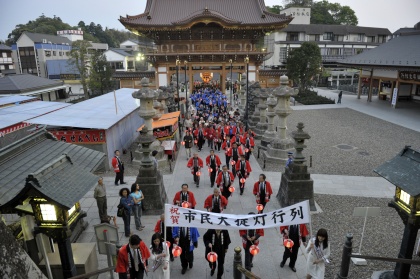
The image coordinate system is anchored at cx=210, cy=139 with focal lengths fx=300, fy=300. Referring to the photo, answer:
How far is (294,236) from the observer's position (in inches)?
257

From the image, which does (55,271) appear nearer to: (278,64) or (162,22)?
(162,22)

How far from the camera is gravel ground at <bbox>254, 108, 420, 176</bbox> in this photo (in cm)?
1378

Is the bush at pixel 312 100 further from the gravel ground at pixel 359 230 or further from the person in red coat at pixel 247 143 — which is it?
the gravel ground at pixel 359 230

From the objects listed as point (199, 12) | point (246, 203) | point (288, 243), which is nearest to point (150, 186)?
point (246, 203)

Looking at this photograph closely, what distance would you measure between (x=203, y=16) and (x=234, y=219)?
26583 millimetres

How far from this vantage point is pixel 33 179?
480 centimetres

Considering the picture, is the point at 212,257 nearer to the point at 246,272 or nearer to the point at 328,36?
the point at 246,272

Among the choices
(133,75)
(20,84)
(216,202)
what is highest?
(133,75)

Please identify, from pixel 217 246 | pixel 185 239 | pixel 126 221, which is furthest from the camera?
pixel 126 221

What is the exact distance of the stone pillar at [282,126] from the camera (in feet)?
46.9

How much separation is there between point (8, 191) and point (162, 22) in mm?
30037

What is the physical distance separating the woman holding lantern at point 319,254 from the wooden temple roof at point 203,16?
2681 cm

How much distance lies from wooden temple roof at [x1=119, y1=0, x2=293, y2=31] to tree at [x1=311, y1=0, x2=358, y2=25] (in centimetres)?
4307

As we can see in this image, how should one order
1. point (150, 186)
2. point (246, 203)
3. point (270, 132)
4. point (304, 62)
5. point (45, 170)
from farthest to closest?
1. point (304, 62)
2. point (270, 132)
3. point (246, 203)
4. point (150, 186)
5. point (45, 170)
